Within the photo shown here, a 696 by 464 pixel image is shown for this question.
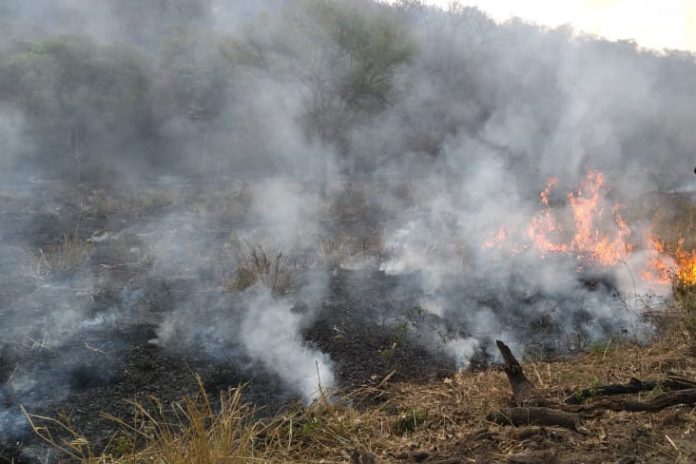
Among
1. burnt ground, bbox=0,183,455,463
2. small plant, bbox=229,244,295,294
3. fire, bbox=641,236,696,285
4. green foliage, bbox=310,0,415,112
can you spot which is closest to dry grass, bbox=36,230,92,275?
burnt ground, bbox=0,183,455,463

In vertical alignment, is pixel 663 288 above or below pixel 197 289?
above

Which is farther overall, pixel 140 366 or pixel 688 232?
pixel 688 232

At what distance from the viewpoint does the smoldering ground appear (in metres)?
4.90

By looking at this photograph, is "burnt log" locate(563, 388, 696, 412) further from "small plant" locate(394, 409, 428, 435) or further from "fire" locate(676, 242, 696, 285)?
"fire" locate(676, 242, 696, 285)

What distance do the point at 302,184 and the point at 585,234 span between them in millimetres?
9706

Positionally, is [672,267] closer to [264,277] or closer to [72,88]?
[264,277]

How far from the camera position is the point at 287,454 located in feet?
7.19

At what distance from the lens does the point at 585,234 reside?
27.0 ft

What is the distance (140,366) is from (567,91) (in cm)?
1750

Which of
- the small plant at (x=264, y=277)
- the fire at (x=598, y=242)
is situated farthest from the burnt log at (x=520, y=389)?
the fire at (x=598, y=242)

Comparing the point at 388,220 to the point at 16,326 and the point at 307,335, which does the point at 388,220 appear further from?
the point at 16,326

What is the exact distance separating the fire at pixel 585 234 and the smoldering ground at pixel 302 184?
0.33m

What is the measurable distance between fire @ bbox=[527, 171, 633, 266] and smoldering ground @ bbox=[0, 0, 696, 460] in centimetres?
33

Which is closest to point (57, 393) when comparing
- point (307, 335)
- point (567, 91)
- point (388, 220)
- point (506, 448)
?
point (307, 335)
